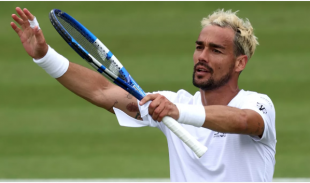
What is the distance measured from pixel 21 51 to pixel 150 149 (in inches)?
152

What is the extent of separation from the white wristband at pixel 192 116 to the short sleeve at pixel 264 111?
0.45 meters

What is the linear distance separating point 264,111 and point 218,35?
2.48ft

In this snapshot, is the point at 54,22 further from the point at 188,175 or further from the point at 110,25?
the point at 110,25

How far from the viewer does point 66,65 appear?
4.82 meters

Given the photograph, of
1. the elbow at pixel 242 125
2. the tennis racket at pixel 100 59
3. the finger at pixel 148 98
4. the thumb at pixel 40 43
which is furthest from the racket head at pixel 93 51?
the elbow at pixel 242 125

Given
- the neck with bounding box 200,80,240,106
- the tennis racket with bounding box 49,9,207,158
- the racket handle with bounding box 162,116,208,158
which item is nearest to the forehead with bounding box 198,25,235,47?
the neck with bounding box 200,80,240,106

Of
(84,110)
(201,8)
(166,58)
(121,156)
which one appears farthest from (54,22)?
(201,8)

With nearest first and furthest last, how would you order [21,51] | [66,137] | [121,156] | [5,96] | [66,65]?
1. [66,65]
2. [121,156]
3. [66,137]
4. [5,96]
5. [21,51]

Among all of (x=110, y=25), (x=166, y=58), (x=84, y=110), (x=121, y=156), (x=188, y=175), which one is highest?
(x=110, y=25)

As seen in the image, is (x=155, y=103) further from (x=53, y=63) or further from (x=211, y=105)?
(x=53, y=63)

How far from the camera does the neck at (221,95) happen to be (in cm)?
474

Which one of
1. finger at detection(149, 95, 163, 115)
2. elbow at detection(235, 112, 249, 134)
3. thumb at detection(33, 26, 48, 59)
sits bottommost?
elbow at detection(235, 112, 249, 134)

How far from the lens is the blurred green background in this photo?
9055mm

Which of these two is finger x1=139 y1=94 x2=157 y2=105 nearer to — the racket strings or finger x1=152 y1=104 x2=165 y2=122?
finger x1=152 y1=104 x2=165 y2=122
